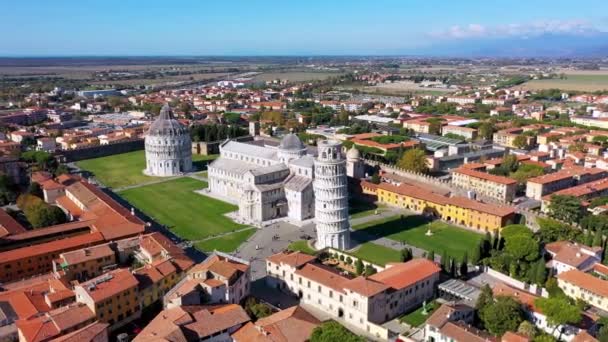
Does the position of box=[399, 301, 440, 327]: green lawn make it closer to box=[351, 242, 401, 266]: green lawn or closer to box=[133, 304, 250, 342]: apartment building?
box=[351, 242, 401, 266]: green lawn

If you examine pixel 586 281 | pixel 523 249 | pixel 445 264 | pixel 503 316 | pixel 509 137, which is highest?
pixel 509 137

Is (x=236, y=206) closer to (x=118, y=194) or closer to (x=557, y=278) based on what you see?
(x=118, y=194)

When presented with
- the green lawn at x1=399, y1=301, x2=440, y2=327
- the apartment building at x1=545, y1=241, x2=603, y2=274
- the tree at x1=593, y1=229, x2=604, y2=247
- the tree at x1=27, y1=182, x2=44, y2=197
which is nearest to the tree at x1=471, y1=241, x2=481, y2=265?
the apartment building at x1=545, y1=241, x2=603, y2=274

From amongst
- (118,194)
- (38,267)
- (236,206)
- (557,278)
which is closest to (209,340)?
(38,267)

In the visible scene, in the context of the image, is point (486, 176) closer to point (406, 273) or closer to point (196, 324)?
point (406, 273)

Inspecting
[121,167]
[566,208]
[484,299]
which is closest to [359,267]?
[484,299]
